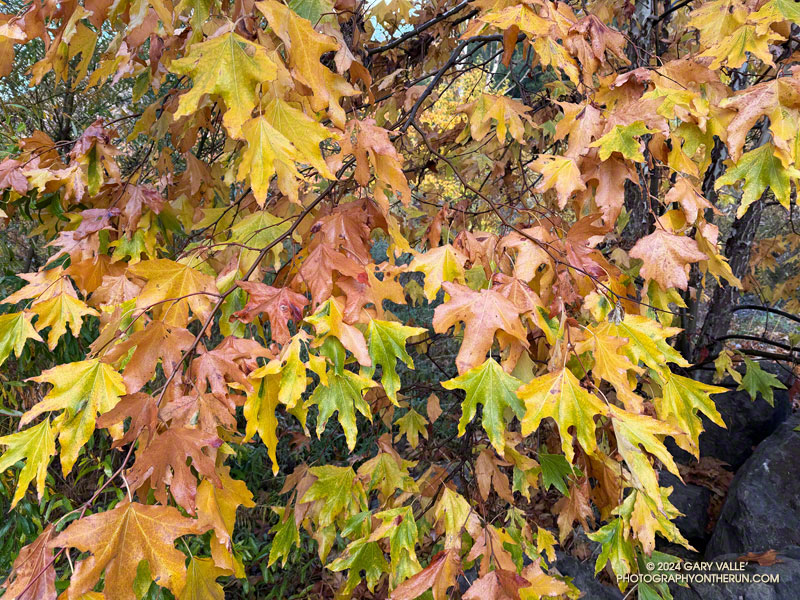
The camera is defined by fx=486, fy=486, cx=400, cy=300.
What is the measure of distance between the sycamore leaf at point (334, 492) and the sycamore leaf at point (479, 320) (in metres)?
0.72

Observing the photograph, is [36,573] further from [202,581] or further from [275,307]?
[275,307]

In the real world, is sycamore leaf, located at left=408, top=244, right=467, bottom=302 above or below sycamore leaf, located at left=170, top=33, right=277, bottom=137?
below

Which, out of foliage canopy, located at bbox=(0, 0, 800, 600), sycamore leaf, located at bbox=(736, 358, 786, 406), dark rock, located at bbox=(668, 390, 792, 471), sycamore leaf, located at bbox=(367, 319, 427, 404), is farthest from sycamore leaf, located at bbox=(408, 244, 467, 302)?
dark rock, located at bbox=(668, 390, 792, 471)

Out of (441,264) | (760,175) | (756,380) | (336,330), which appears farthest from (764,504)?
(336,330)

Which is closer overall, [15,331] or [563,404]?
[563,404]

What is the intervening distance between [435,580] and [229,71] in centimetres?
102

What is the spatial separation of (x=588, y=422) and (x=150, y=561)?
722 millimetres

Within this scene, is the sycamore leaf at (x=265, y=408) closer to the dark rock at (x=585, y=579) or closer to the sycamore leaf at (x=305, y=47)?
the sycamore leaf at (x=305, y=47)

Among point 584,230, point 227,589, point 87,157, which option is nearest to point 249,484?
point 227,589

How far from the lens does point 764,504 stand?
2.73 m

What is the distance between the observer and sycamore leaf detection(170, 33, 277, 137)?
2.48ft

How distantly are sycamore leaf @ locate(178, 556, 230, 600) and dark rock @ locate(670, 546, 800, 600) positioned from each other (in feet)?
7.12

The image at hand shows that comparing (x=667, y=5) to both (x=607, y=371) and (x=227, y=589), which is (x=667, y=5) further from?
(x=227, y=589)

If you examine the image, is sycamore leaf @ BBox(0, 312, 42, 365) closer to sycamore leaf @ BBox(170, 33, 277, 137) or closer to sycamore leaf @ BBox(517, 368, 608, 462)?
sycamore leaf @ BBox(170, 33, 277, 137)
